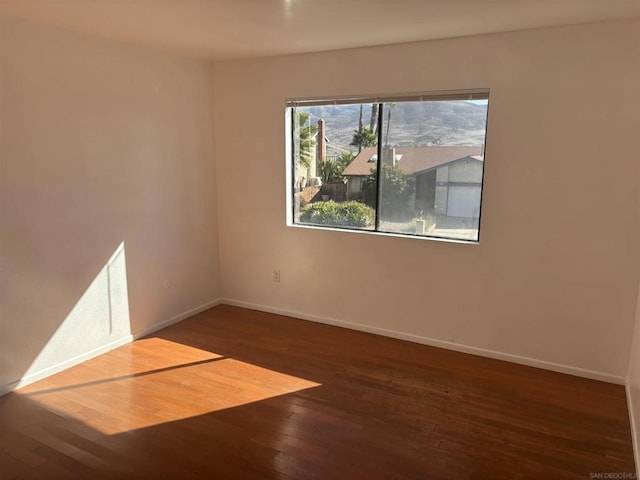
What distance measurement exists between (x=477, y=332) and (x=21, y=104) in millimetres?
3560

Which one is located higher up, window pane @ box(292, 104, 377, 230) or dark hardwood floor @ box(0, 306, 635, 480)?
window pane @ box(292, 104, 377, 230)

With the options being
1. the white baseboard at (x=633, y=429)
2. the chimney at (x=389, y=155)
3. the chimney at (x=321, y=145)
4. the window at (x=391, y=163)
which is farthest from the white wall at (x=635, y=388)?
the chimney at (x=321, y=145)

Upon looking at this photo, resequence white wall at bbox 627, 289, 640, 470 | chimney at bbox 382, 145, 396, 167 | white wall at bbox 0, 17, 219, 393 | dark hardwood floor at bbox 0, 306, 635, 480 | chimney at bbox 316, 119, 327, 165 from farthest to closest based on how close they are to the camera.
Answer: chimney at bbox 316, 119, 327, 165
chimney at bbox 382, 145, 396, 167
white wall at bbox 0, 17, 219, 393
white wall at bbox 627, 289, 640, 470
dark hardwood floor at bbox 0, 306, 635, 480

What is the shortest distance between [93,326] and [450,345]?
9.17ft

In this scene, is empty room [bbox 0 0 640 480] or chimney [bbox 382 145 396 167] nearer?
empty room [bbox 0 0 640 480]

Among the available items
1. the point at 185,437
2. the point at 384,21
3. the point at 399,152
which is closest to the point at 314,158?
the point at 399,152

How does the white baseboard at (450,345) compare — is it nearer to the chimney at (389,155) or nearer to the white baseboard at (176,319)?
the white baseboard at (176,319)

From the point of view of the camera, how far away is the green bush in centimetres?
404

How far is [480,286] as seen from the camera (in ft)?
11.7

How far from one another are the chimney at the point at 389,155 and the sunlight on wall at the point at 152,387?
73.8 inches

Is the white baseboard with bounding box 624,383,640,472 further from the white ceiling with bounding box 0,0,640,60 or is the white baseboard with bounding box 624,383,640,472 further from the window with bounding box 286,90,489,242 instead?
the white ceiling with bounding box 0,0,640,60

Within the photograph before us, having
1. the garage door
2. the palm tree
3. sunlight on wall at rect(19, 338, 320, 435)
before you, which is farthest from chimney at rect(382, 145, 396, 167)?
sunlight on wall at rect(19, 338, 320, 435)

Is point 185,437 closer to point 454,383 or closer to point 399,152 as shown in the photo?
point 454,383

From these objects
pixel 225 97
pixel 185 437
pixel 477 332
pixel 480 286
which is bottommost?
pixel 185 437
